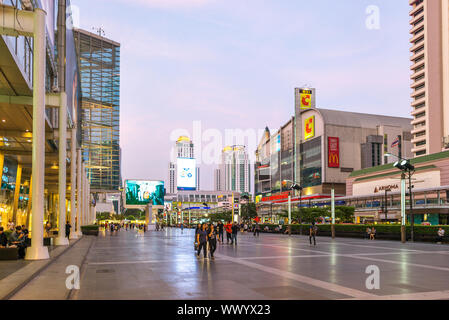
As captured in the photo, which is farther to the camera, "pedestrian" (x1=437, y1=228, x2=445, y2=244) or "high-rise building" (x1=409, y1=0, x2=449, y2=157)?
"high-rise building" (x1=409, y1=0, x2=449, y2=157)

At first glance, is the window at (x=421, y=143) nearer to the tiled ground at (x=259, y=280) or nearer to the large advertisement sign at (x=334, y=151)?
the large advertisement sign at (x=334, y=151)

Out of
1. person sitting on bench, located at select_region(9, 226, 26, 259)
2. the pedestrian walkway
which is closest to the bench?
the pedestrian walkway

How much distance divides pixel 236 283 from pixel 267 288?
3.60 feet

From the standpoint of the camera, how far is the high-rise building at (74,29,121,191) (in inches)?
4038

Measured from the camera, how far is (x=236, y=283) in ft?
38.7

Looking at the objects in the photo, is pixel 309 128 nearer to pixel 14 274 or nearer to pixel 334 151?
pixel 334 151

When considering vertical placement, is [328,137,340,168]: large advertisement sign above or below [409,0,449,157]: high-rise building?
below

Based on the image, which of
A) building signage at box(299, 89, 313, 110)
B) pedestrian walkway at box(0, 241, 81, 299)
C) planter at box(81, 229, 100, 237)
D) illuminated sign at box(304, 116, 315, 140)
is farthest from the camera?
building signage at box(299, 89, 313, 110)

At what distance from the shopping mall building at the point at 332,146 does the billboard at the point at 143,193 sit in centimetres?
2752

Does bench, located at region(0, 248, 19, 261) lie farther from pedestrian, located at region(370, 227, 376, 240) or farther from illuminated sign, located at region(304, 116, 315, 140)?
illuminated sign, located at region(304, 116, 315, 140)

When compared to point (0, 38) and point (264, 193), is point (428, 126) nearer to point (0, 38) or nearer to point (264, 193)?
point (264, 193)

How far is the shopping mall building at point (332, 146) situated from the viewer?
108938 mm

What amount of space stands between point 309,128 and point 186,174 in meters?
37.3

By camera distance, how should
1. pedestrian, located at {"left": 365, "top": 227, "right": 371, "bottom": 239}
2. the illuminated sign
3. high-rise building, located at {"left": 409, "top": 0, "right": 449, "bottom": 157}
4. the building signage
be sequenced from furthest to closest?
the building signage, the illuminated sign, high-rise building, located at {"left": 409, "top": 0, "right": 449, "bottom": 157}, pedestrian, located at {"left": 365, "top": 227, "right": 371, "bottom": 239}
